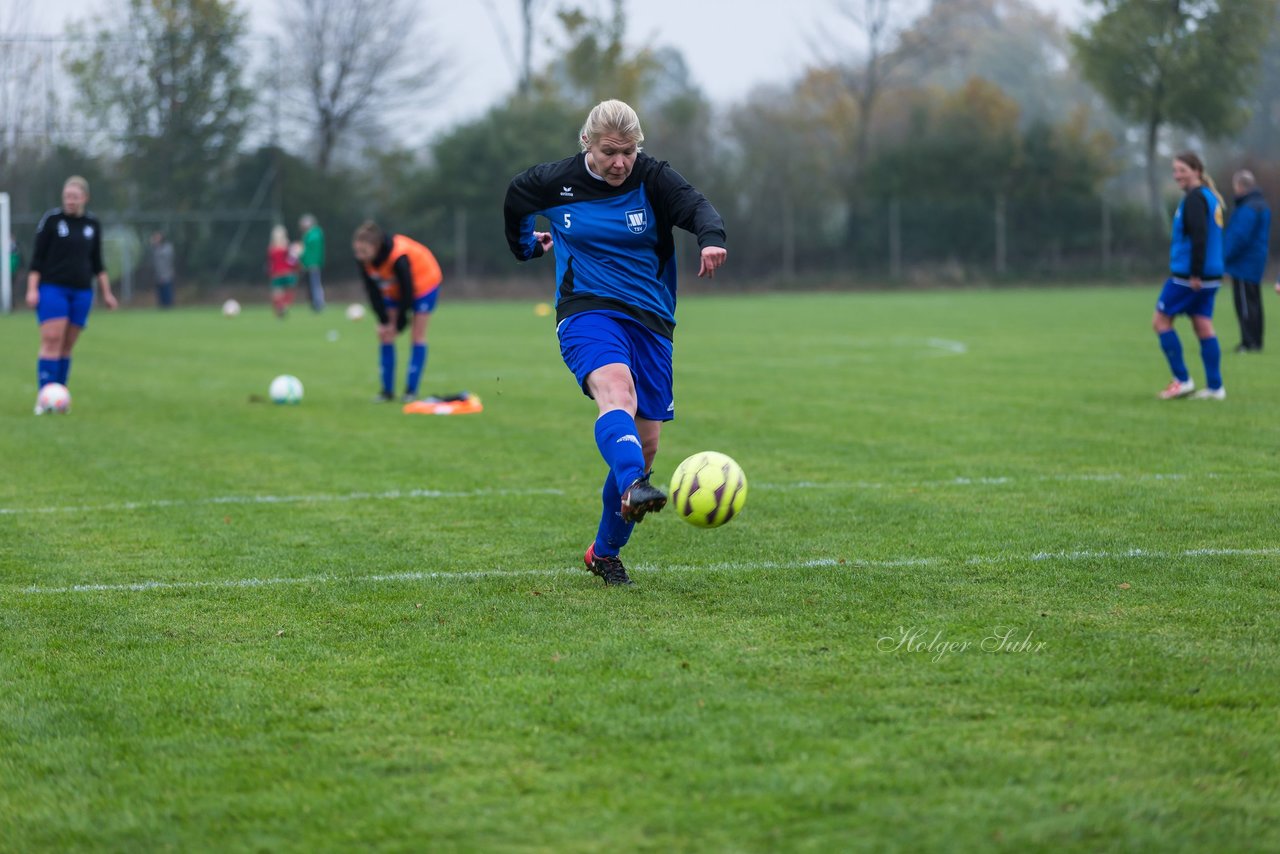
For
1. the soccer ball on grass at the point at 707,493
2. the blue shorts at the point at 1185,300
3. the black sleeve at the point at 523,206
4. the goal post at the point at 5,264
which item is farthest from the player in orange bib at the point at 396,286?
the goal post at the point at 5,264

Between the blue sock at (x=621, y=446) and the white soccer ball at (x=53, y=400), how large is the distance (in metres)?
8.90

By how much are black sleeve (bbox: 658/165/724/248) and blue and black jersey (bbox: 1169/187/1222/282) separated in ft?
24.6

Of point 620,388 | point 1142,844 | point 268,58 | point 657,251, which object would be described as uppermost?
point 268,58

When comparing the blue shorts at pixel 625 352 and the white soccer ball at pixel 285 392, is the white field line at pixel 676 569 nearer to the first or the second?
the blue shorts at pixel 625 352

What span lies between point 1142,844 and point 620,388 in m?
2.88

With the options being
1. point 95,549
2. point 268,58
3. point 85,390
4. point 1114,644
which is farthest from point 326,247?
point 1114,644

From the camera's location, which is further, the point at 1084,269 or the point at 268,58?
the point at 1084,269

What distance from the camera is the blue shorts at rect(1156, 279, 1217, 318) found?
12.2 metres

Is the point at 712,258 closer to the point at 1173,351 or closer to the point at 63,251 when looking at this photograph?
the point at 1173,351

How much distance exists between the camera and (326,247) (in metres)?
44.7

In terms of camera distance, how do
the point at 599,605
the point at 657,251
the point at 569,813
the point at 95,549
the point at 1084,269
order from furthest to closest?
the point at 1084,269 → the point at 95,549 → the point at 657,251 → the point at 599,605 → the point at 569,813

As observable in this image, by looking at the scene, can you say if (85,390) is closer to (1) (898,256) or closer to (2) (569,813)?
(2) (569,813)

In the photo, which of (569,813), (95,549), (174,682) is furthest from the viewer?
(95,549)

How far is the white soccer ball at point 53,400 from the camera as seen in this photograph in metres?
12.9
